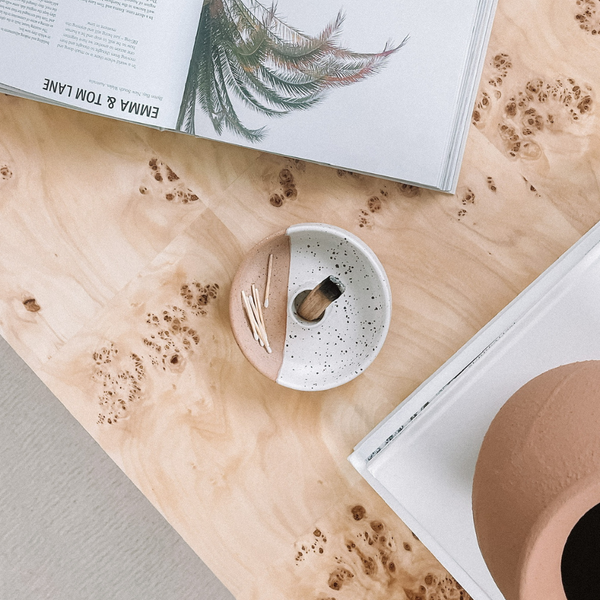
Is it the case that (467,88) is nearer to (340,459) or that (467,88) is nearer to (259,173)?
(259,173)

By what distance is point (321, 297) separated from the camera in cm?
47

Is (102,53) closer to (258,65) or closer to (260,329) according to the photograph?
(258,65)

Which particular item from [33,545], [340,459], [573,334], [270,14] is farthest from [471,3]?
[33,545]

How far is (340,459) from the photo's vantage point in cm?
53

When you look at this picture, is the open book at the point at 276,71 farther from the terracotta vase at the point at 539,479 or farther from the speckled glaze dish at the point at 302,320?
the terracotta vase at the point at 539,479

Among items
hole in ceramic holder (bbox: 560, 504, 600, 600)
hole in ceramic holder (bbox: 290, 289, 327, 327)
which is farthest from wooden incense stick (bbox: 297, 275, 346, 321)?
hole in ceramic holder (bbox: 560, 504, 600, 600)

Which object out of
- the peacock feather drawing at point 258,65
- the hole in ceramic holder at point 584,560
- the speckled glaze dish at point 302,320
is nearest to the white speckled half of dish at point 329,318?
the speckled glaze dish at point 302,320

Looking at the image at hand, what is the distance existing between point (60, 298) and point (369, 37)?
0.38 metres

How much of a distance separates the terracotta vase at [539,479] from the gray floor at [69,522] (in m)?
0.45

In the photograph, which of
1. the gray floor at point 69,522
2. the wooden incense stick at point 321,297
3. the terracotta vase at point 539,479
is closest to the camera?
the terracotta vase at point 539,479

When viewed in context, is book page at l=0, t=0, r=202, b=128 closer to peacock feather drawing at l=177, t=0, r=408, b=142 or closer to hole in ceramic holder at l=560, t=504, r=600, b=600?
peacock feather drawing at l=177, t=0, r=408, b=142

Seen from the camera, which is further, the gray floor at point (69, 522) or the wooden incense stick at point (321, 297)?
the gray floor at point (69, 522)

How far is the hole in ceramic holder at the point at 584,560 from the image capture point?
1.03 ft

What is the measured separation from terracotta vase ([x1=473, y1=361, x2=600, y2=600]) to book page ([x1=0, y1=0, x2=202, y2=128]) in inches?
15.1
